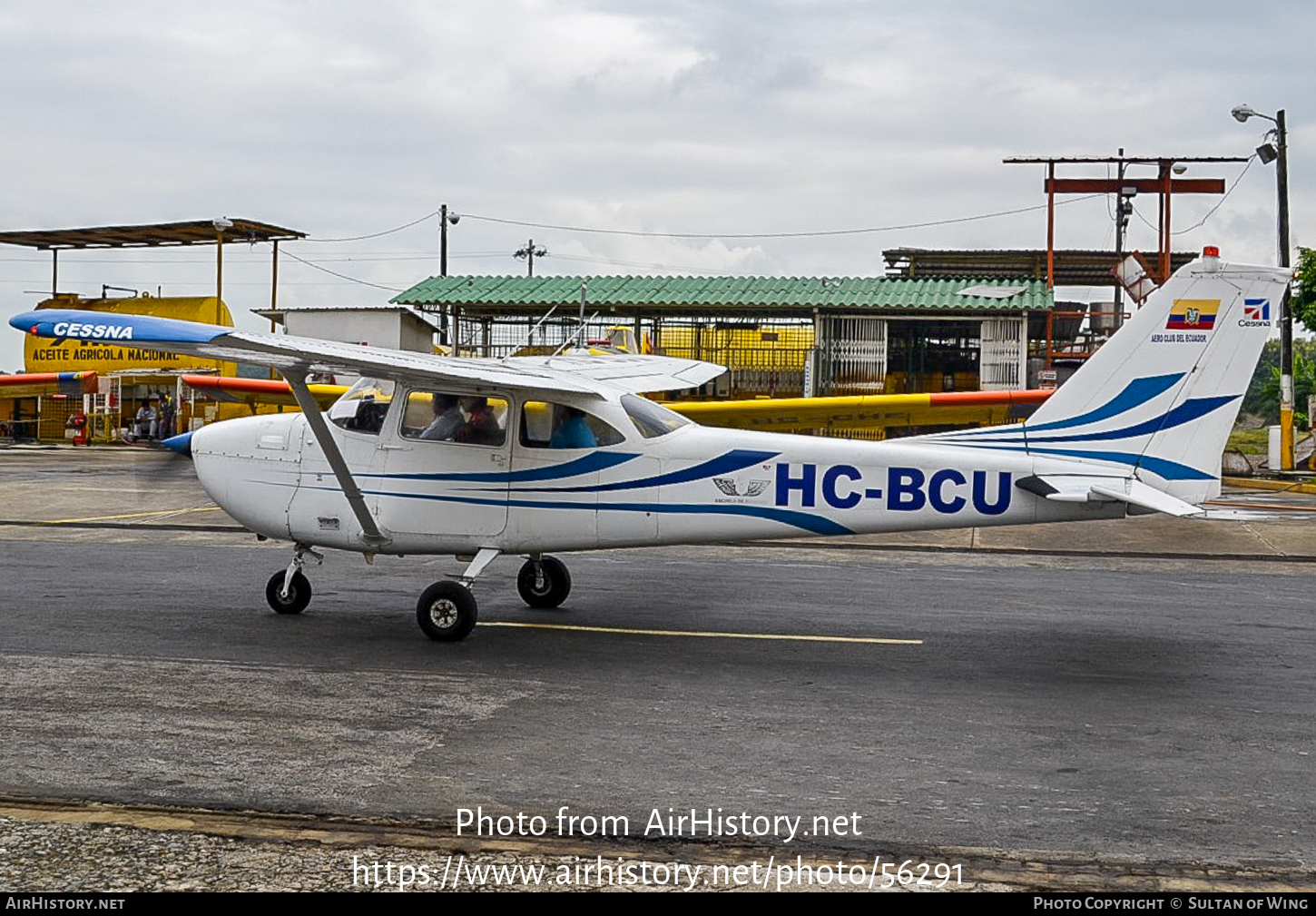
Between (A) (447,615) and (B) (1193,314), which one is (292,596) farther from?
(B) (1193,314)

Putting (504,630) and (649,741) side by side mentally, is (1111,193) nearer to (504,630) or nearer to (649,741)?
(504,630)

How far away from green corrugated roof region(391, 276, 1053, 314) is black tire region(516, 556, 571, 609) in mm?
26865

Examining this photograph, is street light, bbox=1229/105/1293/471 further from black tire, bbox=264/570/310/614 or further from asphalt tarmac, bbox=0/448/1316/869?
black tire, bbox=264/570/310/614

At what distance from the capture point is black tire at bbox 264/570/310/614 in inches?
476

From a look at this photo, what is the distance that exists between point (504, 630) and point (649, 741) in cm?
387

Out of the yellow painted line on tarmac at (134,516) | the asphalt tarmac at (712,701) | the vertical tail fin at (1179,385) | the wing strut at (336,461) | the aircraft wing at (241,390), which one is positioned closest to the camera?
the asphalt tarmac at (712,701)

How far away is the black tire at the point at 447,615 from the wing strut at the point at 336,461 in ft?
2.76

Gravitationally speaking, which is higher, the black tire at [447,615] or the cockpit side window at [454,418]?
the cockpit side window at [454,418]

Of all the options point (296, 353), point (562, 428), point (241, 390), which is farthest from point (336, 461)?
point (241, 390)

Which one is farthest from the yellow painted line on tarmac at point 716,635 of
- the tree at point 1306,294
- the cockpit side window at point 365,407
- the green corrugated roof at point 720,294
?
the tree at point 1306,294

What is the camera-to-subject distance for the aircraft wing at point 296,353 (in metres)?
9.44

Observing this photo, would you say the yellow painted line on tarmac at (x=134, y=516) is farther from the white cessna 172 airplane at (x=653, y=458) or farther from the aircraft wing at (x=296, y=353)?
the aircraft wing at (x=296, y=353)

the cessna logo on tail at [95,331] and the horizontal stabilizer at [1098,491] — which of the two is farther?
the horizontal stabilizer at [1098,491]

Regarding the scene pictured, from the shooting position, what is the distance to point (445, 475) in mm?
11219
